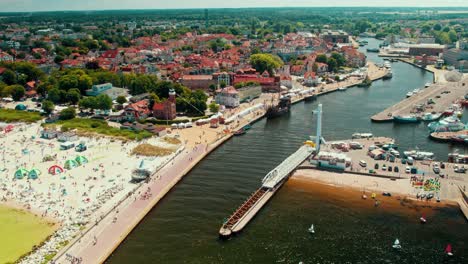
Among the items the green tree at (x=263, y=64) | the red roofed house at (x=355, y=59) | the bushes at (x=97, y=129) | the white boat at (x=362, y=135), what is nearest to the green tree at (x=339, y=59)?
the red roofed house at (x=355, y=59)

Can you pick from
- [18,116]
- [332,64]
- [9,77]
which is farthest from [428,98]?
[9,77]

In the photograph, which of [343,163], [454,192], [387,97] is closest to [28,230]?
[343,163]

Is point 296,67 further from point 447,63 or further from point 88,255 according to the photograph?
point 88,255

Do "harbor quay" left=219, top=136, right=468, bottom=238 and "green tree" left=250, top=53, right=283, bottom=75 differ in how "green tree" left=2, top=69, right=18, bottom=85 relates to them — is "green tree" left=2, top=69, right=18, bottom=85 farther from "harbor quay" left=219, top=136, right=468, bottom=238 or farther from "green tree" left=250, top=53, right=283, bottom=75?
"harbor quay" left=219, top=136, right=468, bottom=238

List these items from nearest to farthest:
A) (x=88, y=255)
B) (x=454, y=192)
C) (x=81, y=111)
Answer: (x=88, y=255)
(x=454, y=192)
(x=81, y=111)

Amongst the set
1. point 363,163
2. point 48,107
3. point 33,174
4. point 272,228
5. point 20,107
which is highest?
point 48,107

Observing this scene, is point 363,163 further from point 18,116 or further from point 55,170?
point 18,116

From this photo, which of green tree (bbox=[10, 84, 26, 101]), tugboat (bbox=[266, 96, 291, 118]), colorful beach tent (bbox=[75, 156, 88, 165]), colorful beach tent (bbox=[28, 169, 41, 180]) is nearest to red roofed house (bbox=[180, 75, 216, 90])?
tugboat (bbox=[266, 96, 291, 118])
